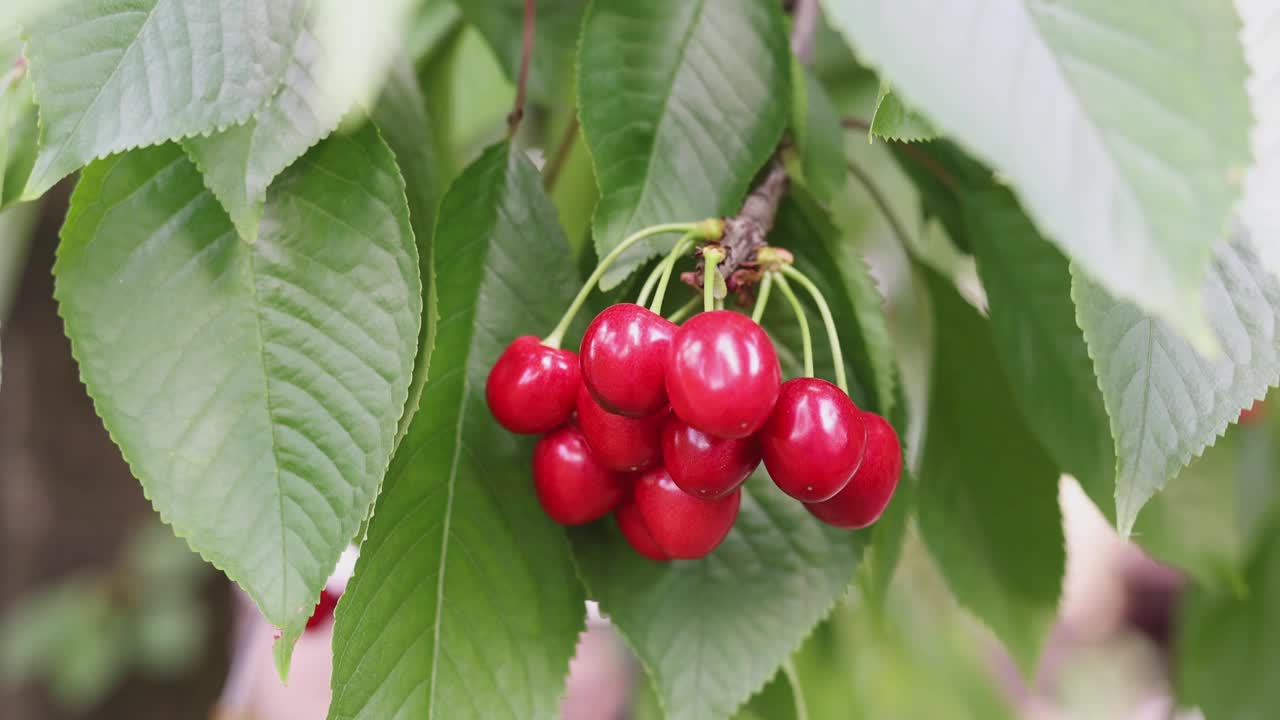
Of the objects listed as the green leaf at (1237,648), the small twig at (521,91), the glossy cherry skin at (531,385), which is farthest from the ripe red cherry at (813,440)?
the green leaf at (1237,648)

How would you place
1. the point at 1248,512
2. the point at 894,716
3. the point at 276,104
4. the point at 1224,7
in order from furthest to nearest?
the point at 894,716 → the point at 1248,512 → the point at 276,104 → the point at 1224,7

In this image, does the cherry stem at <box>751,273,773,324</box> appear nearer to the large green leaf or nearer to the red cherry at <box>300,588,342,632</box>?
the large green leaf

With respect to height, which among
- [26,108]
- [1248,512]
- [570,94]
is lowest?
[1248,512]

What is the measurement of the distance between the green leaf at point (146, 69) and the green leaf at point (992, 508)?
521 mm

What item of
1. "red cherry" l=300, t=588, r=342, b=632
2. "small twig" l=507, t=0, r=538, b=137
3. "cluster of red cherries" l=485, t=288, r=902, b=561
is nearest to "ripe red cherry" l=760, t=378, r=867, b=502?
"cluster of red cherries" l=485, t=288, r=902, b=561

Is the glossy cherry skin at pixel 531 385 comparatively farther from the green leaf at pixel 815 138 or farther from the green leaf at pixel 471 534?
the green leaf at pixel 815 138

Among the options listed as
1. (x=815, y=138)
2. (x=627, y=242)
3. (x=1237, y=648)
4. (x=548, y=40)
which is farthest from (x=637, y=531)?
(x=1237, y=648)

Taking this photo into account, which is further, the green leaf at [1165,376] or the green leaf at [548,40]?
the green leaf at [548,40]

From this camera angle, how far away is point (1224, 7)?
347mm

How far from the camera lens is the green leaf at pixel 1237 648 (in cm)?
89

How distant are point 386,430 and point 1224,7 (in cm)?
36

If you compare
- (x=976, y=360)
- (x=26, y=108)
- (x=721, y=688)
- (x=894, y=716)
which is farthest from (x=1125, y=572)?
(x=26, y=108)

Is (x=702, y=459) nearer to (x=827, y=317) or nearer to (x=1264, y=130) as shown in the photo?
(x=827, y=317)

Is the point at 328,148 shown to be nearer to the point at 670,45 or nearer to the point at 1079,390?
the point at 670,45
